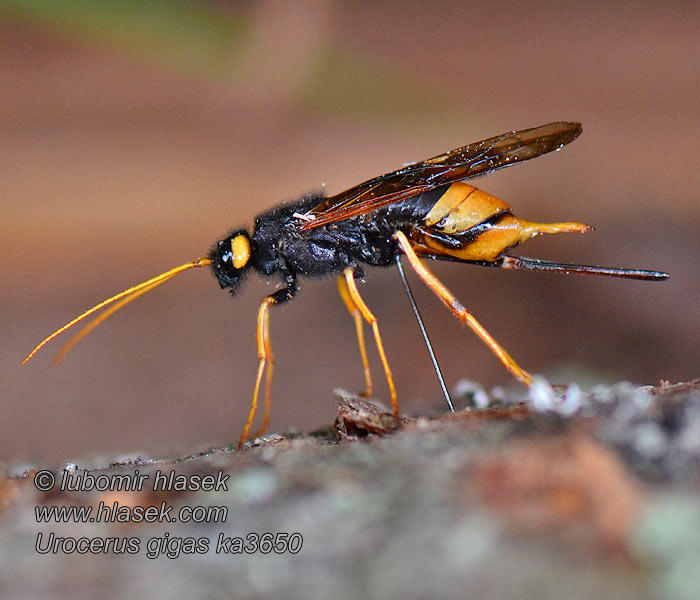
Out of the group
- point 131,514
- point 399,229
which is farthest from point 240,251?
point 131,514

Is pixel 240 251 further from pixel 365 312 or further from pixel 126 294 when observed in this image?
pixel 365 312

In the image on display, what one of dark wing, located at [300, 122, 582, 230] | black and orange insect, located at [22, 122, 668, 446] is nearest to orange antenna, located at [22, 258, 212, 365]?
black and orange insect, located at [22, 122, 668, 446]

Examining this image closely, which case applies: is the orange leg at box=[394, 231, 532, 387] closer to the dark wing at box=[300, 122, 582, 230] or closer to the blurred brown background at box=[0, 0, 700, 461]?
the dark wing at box=[300, 122, 582, 230]

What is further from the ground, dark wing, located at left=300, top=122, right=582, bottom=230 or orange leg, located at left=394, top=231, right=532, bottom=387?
dark wing, located at left=300, top=122, right=582, bottom=230

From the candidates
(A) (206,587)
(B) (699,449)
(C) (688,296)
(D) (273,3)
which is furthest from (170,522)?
(D) (273,3)

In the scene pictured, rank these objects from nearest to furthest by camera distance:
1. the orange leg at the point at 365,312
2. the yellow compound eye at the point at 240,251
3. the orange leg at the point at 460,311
A: the orange leg at the point at 460,311 → the orange leg at the point at 365,312 → the yellow compound eye at the point at 240,251

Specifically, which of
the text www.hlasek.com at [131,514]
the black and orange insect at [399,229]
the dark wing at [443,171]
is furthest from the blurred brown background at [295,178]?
the text www.hlasek.com at [131,514]

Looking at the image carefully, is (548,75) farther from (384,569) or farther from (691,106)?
(384,569)

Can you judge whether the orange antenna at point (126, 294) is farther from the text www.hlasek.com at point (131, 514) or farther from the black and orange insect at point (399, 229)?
the text www.hlasek.com at point (131, 514)
